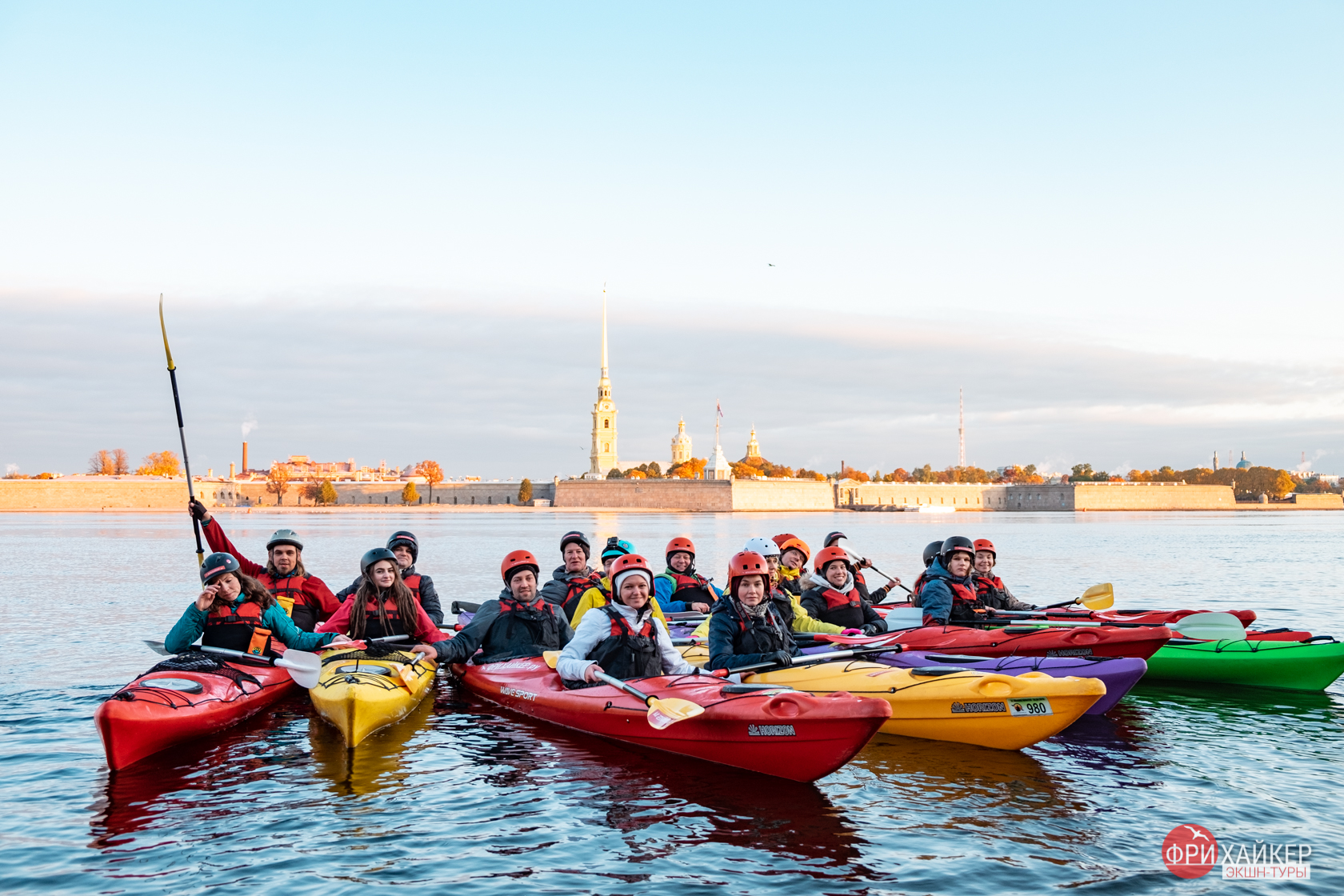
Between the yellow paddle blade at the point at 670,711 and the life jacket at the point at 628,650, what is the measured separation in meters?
0.90

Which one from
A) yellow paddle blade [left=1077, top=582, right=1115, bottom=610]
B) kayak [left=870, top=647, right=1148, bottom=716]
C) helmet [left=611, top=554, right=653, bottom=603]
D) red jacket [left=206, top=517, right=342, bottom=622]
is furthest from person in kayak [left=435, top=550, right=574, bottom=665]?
yellow paddle blade [left=1077, top=582, right=1115, bottom=610]

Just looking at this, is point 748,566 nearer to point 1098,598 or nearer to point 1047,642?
point 1047,642

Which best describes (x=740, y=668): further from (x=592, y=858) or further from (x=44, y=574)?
(x=44, y=574)

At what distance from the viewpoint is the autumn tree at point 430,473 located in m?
166

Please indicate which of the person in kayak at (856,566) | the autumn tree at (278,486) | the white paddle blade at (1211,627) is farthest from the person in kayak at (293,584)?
the autumn tree at (278,486)

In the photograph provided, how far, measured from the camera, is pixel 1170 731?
11781 mm

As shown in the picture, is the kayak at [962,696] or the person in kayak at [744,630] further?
the person in kayak at [744,630]

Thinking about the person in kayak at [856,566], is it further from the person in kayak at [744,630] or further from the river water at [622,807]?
the river water at [622,807]

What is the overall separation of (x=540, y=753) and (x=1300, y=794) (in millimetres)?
6929

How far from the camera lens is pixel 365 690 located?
10.3 m

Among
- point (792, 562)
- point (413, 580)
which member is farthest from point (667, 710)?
point (792, 562)

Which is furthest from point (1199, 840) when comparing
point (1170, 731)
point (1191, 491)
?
point (1191, 491)

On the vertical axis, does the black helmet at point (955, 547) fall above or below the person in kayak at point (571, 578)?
above

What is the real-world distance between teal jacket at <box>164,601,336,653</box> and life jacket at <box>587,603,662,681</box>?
3.43 m
